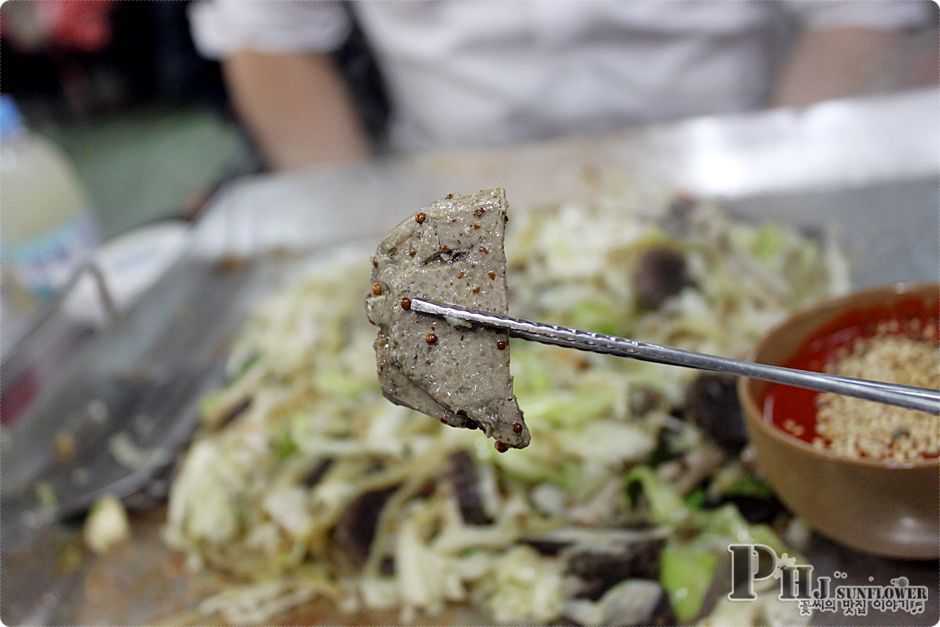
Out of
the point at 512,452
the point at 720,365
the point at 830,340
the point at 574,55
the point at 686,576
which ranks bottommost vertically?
the point at 686,576

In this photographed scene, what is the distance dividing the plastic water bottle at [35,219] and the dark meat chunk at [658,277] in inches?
82.4

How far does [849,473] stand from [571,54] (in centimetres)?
225

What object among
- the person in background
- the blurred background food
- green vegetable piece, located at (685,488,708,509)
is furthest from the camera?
the person in background

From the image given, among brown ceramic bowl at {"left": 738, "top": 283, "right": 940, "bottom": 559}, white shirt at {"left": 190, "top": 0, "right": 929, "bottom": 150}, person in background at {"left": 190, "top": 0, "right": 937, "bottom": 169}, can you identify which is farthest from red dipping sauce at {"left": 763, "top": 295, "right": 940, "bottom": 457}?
white shirt at {"left": 190, "top": 0, "right": 929, "bottom": 150}

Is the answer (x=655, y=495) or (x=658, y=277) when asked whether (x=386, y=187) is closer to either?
(x=658, y=277)

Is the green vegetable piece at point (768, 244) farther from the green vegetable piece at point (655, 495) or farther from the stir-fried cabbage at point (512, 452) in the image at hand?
the green vegetable piece at point (655, 495)

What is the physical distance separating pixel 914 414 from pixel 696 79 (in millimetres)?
2154

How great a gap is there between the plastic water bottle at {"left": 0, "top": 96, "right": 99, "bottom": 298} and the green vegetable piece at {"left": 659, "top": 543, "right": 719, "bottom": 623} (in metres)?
2.41

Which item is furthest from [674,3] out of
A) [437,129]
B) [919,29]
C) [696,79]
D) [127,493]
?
[127,493]

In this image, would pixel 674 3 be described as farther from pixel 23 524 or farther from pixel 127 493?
pixel 23 524

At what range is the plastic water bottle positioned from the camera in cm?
280

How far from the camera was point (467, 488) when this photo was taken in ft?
5.21

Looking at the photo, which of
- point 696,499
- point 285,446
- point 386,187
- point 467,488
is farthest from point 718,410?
point 386,187

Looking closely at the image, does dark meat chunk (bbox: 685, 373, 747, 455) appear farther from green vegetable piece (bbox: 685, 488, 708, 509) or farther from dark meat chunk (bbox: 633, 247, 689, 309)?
dark meat chunk (bbox: 633, 247, 689, 309)
